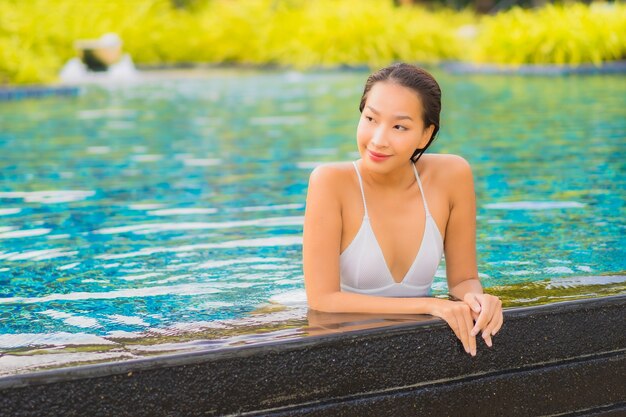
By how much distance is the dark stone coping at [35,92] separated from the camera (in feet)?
58.6

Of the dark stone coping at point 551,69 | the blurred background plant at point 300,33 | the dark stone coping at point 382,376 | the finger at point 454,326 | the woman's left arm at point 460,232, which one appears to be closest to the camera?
the dark stone coping at point 382,376

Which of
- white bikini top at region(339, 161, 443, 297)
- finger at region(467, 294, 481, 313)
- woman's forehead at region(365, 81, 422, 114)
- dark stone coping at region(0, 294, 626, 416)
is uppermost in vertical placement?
woman's forehead at region(365, 81, 422, 114)

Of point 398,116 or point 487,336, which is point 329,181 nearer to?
point 398,116

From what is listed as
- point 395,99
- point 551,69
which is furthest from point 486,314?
point 551,69

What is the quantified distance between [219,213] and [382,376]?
13.3 ft

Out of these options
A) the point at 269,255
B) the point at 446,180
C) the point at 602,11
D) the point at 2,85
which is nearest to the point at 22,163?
the point at 269,255

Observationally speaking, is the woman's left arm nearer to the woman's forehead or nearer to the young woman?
the young woman

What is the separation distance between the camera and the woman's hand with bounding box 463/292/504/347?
350 cm

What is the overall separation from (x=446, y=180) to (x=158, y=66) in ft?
84.5

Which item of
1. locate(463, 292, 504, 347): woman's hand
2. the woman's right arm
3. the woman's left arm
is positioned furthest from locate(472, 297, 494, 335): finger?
the woman's left arm

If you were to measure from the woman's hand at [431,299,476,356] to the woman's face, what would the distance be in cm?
60

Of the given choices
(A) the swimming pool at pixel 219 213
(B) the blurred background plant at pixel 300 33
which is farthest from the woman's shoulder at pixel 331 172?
(B) the blurred background plant at pixel 300 33

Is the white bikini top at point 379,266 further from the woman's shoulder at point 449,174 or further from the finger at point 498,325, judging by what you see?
the finger at point 498,325

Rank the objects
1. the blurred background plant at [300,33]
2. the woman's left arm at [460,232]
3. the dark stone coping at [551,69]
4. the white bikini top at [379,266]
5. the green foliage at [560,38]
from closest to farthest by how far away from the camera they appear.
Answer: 1. the white bikini top at [379,266]
2. the woman's left arm at [460,232]
3. the dark stone coping at [551,69]
4. the green foliage at [560,38]
5. the blurred background plant at [300,33]
